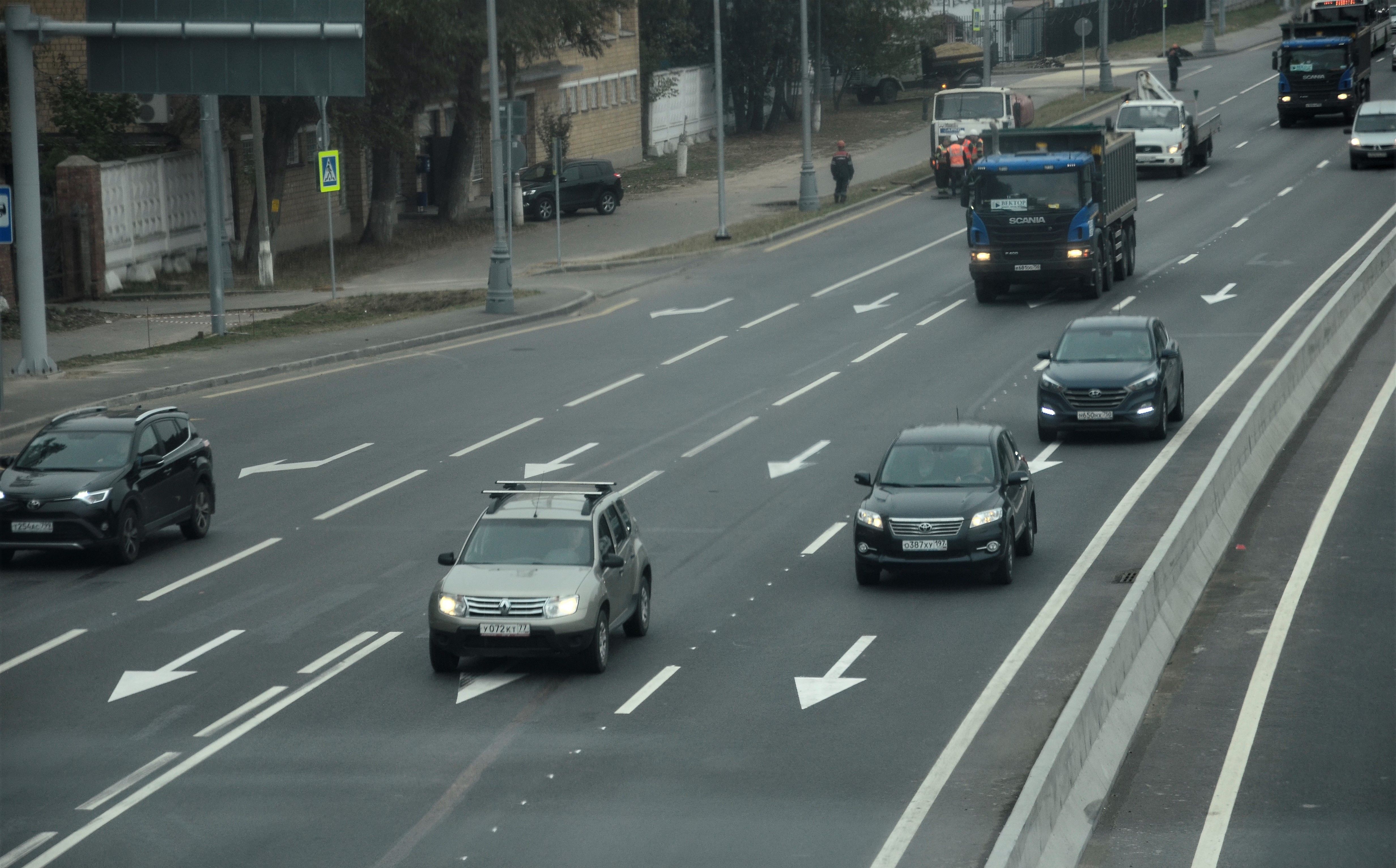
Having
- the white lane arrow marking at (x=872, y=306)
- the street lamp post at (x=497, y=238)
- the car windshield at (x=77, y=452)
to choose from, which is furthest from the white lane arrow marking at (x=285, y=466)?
the white lane arrow marking at (x=872, y=306)

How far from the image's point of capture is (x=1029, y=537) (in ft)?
65.5

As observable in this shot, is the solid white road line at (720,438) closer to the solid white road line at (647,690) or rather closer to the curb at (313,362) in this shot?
the solid white road line at (647,690)

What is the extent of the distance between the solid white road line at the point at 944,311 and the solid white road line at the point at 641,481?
42.3 feet

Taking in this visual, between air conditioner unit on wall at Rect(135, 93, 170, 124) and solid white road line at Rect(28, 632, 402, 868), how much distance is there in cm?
3504

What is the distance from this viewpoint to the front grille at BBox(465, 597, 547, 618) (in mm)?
15789

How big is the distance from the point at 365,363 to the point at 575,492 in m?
17.9

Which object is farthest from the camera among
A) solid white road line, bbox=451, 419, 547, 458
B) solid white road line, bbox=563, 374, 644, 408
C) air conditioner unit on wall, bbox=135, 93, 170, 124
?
air conditioner unit on wall, bbox=135, 93, 170, 124

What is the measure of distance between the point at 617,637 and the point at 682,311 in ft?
72.8

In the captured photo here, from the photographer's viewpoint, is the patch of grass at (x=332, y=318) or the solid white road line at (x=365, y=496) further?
the patch of grass at (x=332, y=318)

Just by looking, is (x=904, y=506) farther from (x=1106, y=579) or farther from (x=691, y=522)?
(x=691, y=522)

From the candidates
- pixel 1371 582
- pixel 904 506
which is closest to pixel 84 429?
pixel 904 506

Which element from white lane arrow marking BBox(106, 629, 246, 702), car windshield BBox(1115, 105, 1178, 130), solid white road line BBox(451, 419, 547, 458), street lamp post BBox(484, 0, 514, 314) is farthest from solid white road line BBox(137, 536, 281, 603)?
car windshield BBox(1115, 105, 1178, 130)

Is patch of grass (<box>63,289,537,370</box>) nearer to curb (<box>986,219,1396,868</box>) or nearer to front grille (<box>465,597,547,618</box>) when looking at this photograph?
curb (<box>986,219,1396,868</box>)

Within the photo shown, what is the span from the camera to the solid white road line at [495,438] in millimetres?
26297
